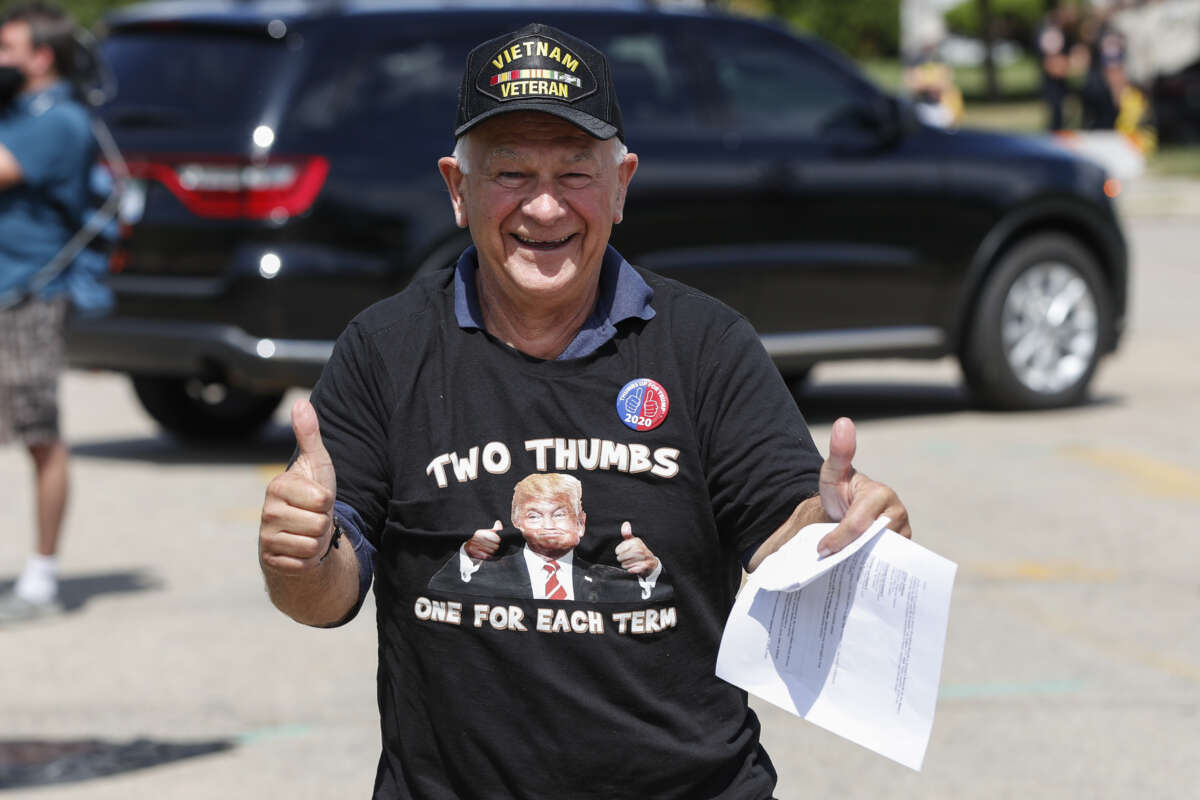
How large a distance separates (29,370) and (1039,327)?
5511 mm

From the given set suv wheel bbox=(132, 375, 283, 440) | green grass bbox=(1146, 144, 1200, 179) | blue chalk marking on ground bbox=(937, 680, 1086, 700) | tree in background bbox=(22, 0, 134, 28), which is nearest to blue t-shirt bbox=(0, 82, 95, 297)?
blue chalk marking on ground bbox=(937, 680, 1086, 700)

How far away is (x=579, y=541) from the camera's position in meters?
2.72

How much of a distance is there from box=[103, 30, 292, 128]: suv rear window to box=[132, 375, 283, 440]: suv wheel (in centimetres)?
160

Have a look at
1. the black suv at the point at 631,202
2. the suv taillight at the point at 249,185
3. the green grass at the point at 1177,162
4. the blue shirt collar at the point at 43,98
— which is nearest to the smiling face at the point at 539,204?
the blue shirt collar at the point at 43,98

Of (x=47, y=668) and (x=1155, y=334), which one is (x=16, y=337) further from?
(x=1155, y=334)

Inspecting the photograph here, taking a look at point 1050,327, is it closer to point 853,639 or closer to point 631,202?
point 631,202

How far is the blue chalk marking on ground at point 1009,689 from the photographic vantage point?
5.74 metres

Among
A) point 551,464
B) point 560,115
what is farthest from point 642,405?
point 560,115

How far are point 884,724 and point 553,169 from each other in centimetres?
85

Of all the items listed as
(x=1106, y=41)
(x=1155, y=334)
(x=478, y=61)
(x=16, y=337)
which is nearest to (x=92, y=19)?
(x=1106, y=41)

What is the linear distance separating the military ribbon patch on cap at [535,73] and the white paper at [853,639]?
0.65 meters

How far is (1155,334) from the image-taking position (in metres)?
13.6

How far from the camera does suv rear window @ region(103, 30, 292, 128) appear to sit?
29.1 ft

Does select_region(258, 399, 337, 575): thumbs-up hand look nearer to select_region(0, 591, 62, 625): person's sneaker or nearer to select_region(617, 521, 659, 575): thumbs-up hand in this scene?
select_region(617, 521, 659, 575): thumbs-up hand
